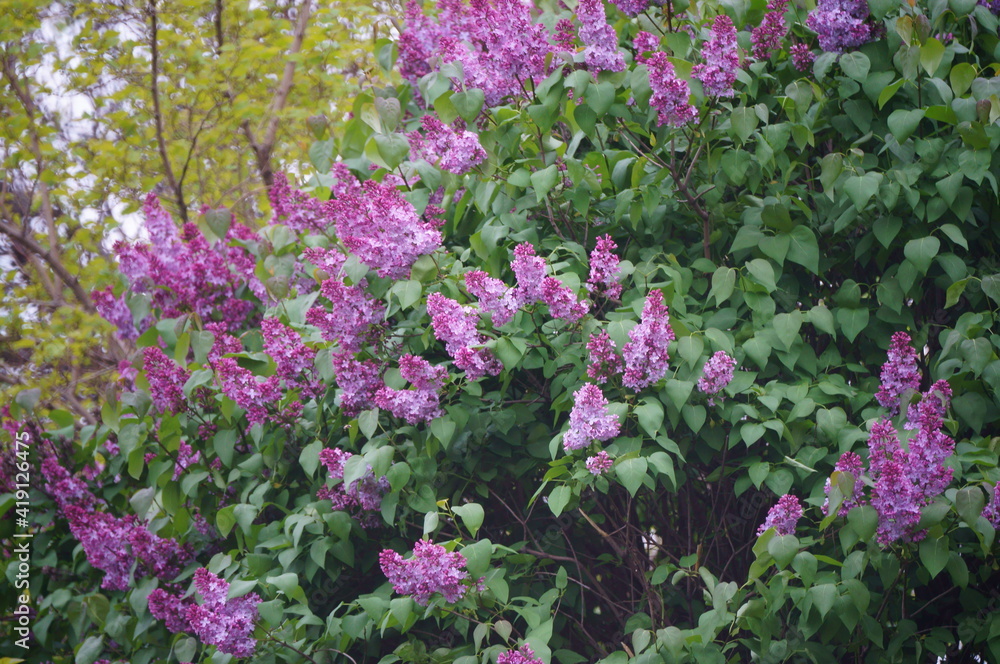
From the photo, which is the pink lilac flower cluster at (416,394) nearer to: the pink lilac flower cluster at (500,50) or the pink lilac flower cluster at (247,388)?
the pink lilac flower cluster at (247,388)

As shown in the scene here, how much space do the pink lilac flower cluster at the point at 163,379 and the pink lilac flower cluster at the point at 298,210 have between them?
664 millimetres

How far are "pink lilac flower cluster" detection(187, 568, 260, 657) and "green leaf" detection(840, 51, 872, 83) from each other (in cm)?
227

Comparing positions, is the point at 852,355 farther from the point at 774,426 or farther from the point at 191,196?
the point at 191,196

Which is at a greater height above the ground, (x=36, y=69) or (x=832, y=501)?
(x=36, y=69)

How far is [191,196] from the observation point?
23.3 ft

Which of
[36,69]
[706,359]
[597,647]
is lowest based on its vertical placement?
[597,647]

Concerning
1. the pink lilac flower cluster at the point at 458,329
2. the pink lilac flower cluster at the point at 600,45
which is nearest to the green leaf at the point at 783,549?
→ the pink lilac flower cluster at the point at 458,329

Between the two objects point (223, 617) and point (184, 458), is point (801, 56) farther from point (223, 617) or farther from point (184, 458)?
point (184, 458)

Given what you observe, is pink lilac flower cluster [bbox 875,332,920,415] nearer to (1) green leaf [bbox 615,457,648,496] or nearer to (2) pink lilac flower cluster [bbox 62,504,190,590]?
(1) green leaf [bbox 615,457,648,496]

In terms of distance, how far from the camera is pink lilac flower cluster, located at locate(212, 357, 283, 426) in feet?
8.66

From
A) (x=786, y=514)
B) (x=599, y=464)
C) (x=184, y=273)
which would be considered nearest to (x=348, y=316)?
(x=599, y=464)

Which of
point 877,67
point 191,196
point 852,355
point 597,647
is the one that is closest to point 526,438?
point 597,647

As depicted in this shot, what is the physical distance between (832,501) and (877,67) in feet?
4.55

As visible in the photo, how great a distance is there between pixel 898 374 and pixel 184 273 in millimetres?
2518
